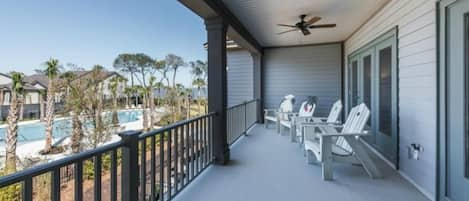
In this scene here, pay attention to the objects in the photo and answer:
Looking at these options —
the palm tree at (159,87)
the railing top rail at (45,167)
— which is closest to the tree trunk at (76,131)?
the palm tree at (159,87)

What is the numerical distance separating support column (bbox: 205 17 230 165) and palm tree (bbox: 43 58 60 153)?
34.0ft

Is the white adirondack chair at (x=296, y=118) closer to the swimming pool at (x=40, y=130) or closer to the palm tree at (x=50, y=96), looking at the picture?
the palm tree at (x=50, y=96)

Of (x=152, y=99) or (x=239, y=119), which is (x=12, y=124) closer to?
(x=239, y=119)

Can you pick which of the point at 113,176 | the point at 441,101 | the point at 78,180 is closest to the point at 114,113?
the point at 113,176

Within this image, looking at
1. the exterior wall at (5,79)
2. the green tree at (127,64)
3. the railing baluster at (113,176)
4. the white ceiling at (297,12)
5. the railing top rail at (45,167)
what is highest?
the green tree at (127,64)

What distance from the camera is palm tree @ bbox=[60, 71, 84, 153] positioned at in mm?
12336

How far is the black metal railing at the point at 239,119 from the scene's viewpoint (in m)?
4.89

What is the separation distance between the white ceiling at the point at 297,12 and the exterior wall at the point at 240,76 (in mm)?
2492

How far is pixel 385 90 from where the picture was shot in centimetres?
404

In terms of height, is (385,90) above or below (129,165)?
above

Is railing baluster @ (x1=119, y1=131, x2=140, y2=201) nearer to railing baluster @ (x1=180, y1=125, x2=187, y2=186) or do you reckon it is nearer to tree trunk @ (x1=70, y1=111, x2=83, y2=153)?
railing baluster @ (x1=180, y1=125, x2=187, y2=186)

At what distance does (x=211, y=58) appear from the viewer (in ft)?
12.8

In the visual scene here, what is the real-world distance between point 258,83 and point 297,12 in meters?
3.62

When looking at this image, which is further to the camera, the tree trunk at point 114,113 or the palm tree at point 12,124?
the tree trunk at point 114,113
